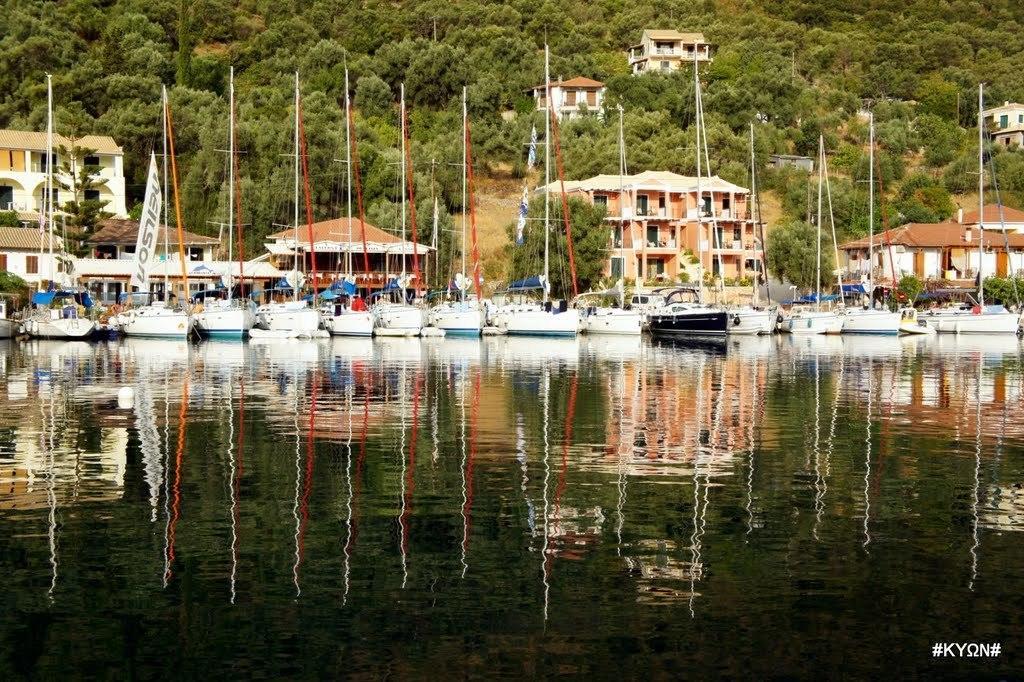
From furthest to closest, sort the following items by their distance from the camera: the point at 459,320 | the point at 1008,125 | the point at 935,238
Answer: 1. the point at 1008,125
2. the point at 935,238
3. the point at 459,320

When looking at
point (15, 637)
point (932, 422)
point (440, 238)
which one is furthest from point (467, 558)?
point (440, 238)

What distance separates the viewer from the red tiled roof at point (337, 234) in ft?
275

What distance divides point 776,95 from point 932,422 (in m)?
101

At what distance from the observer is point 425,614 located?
46.6ft

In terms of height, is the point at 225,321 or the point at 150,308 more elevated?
the point at 150,308

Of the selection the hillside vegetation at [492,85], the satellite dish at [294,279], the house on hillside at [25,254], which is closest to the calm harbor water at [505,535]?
the satellite dish at [294,279]

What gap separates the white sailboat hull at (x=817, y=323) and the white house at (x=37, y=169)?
45296 millimetres

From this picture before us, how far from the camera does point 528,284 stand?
7425 centimetres

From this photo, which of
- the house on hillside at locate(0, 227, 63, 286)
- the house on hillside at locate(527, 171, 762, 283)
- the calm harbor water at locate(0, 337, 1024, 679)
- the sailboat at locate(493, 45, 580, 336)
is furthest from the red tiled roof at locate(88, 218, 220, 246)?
the calm harbor water at locate(0, 337, 1024, 679)

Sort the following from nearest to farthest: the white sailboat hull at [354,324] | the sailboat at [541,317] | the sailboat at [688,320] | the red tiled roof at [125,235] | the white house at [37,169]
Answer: the sailboat at [541,317]
the white sailboat hull at [354,324]
the sailboat at [688,320]
the red tiled roof at [125,235]
the white house at [37,169]

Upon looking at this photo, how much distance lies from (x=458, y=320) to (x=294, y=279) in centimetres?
1071

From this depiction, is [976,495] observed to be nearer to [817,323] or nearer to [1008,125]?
[817,323]

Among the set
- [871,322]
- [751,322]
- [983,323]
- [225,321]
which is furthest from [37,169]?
[983,323]

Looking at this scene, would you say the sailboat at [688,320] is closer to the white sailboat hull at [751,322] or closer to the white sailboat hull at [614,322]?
the white sailboat hull at [614,322]
